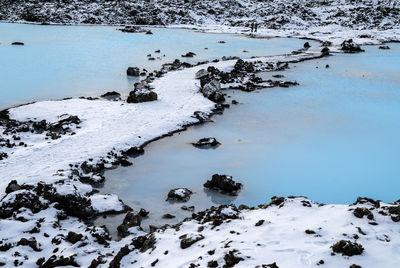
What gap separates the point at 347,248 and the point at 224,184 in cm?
436

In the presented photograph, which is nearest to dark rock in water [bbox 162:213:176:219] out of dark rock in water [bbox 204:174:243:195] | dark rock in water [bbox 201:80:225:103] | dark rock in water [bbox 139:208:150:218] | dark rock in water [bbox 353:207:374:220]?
dark rock in water [bbox 139:208:150:218]

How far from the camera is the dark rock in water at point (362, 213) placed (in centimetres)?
664

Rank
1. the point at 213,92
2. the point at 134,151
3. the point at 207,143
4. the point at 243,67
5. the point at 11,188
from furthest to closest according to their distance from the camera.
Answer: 1. the point at 243,67
2. the point at 213,92
3. the point at 207,143
4. the point at 134,151
5. the point at 11,188

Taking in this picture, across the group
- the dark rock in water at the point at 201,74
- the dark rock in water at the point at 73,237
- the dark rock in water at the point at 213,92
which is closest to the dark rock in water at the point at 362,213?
the dark rock in water at the point at 73,237

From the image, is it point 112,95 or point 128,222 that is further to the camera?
point 112,95

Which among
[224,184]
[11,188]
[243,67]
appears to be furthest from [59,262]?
[243,67]

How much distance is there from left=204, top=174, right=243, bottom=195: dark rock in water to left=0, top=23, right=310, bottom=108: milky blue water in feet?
35.9

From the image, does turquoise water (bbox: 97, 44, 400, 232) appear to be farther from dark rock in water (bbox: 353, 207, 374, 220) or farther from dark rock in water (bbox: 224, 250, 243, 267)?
dark rock in water (bbox: 224, 250, 243, 267)

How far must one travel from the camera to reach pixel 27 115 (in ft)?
47.9

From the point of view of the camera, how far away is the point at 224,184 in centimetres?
961

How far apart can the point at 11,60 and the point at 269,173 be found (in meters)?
21.4

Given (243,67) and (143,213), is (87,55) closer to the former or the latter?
(243,67)

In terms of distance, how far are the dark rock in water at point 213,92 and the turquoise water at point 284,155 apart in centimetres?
111

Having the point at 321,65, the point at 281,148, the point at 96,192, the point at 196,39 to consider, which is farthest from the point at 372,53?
the point at 96,192
